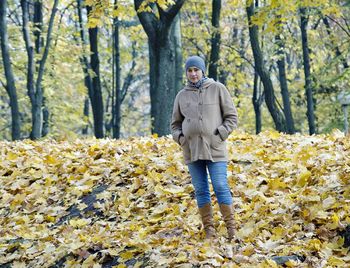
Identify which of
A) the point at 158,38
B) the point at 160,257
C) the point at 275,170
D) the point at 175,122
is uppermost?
the point at 158,38

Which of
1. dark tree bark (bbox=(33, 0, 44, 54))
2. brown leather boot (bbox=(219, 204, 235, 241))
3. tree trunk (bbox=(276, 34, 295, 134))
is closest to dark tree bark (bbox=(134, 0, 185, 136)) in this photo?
brown leather boot (bbox=(219, 204, 235, 241))

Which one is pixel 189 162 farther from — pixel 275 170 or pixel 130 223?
pixel 275 170

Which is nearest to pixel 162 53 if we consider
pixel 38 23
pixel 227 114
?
pixel 227 114

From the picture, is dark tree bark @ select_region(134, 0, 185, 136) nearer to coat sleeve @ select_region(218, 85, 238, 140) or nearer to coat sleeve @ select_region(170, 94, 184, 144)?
coat sleeve @ select_region(170, 94, 184, 144)

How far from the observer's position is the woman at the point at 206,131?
569cm

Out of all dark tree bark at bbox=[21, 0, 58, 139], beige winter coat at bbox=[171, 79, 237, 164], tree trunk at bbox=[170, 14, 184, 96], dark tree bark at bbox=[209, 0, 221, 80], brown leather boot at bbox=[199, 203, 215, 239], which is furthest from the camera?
dark tree bark at bbox=[209, 0, 221, 80]

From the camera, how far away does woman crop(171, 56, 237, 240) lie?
5688 mm

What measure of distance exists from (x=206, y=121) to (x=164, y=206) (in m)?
1.86

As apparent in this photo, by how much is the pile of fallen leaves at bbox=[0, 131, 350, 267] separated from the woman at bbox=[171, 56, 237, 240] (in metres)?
0.46

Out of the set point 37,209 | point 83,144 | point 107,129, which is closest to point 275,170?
point 37,209

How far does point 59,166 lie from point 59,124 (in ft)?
63.6

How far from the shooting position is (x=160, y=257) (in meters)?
5.51

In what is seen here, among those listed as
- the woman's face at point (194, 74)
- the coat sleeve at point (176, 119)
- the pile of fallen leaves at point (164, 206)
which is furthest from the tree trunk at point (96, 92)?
the woman's face at point (194, 74)

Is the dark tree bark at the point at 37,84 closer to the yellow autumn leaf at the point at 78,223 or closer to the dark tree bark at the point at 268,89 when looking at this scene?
the dark tree bark at the point at 268,89
